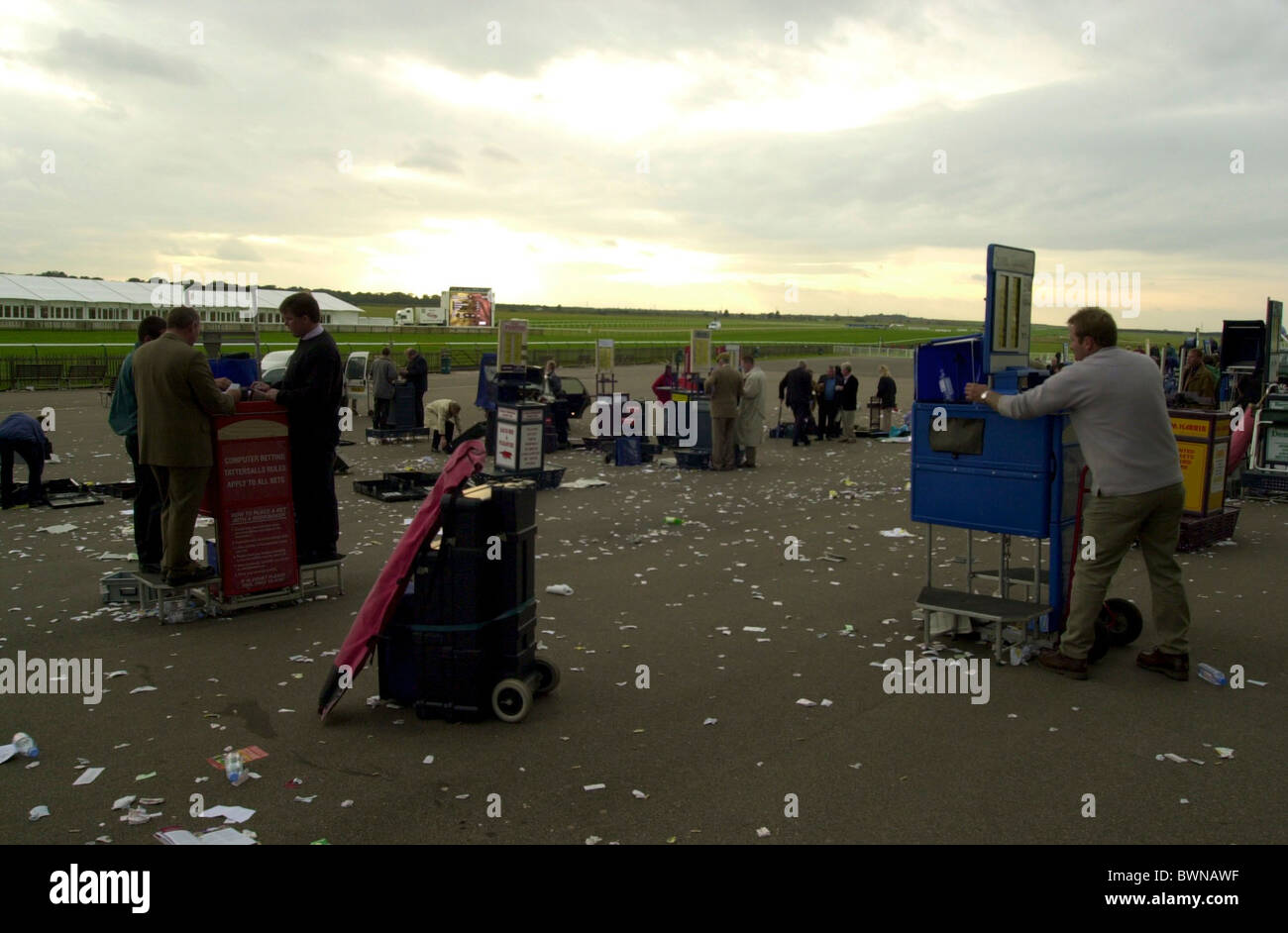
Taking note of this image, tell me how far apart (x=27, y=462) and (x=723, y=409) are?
404 inches

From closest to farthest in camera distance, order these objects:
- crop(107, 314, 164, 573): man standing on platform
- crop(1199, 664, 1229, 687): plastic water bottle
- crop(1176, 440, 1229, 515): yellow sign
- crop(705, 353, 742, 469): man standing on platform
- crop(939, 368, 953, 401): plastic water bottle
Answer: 1. crop(1199, 664, 1229, 687): plastic water bottle
2. crop(939, 368, 953, 401): plastic water bottle
3. crop(107, 314, 164, 573): man standing on platform
4. crop(1176, 440, 1229, 515): yellow sign
5. crop(705, 353, 742, 469): man standing on platform

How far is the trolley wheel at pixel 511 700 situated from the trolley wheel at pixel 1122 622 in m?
3.95

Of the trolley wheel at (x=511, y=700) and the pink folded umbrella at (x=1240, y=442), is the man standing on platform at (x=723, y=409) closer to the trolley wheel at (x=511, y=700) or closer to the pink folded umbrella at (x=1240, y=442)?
the pink folded umbrella at (x=1240, y=442)

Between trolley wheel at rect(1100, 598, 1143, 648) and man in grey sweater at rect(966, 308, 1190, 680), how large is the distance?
0.56 metres

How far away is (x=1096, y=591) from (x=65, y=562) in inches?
352

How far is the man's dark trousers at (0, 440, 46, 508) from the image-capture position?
39.2ft

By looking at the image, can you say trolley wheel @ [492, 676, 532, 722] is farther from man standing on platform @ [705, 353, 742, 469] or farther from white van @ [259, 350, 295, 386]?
white van @ [259, 350, 295, 386]

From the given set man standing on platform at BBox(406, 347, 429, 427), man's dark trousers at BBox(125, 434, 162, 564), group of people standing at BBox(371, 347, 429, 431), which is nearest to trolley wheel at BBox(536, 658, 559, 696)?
man's dark trousers at BBox(125, 434, 162, 564)

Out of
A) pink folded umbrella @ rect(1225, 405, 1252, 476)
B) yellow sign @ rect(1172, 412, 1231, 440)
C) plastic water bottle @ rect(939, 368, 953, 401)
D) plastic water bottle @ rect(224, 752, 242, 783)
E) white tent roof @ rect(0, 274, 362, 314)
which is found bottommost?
plastic water bottle @ rect(224, 752, 242, 783)

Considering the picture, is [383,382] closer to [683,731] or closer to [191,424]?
[191,424]

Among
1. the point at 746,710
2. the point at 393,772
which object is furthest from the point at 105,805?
the point at 746,710

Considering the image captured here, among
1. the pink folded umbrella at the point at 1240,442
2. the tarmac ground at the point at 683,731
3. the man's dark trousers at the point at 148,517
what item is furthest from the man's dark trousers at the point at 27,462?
the pink folded umbrella at the point at 1240,442

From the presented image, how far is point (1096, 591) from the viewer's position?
5.53m

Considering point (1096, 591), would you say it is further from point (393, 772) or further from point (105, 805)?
point (105, 805)
